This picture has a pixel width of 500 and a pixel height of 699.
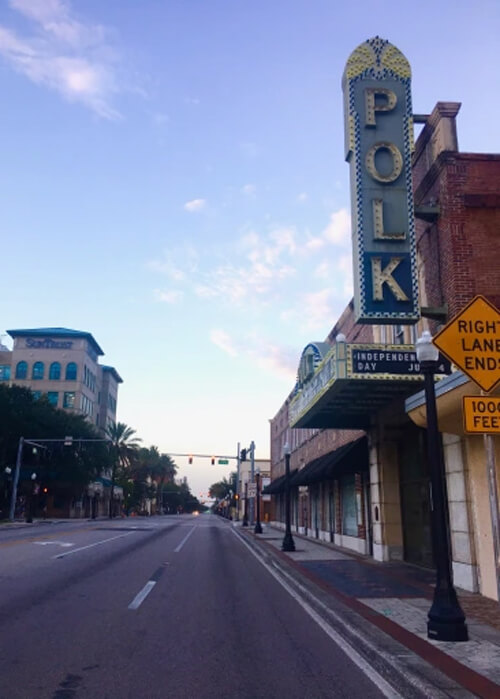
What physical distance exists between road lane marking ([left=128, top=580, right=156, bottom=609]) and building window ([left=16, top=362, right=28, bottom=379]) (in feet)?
228

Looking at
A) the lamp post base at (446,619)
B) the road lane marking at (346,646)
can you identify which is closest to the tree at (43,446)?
the road lane marking at (346,646)

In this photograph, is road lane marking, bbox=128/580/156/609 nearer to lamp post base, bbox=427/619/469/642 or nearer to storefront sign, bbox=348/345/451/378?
lamp post base, bbox=427/619/469/642

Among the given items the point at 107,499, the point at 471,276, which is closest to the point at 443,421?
the point at 471,276

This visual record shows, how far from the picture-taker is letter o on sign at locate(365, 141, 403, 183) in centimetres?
1496

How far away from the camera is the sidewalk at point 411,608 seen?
635cm

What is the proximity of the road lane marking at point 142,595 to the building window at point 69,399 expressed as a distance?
66164 millimetres

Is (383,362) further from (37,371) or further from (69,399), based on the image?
(37,371)

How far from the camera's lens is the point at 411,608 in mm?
10211

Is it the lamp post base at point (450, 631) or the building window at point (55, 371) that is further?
the building window at point (55, 371)

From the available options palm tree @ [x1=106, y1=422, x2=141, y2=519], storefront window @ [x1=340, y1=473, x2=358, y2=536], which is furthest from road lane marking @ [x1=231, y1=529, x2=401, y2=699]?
palm tree @ [x1=106, y1=422, x2=141, y2=519]

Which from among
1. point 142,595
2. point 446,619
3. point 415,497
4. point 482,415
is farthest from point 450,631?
point 415,497

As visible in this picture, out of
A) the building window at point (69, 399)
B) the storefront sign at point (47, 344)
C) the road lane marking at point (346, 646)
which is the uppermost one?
the storefront sign at point (47, 344)

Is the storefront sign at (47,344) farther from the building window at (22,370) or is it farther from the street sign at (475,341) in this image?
the street sign at (475,341)

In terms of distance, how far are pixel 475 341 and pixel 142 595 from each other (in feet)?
25.9
